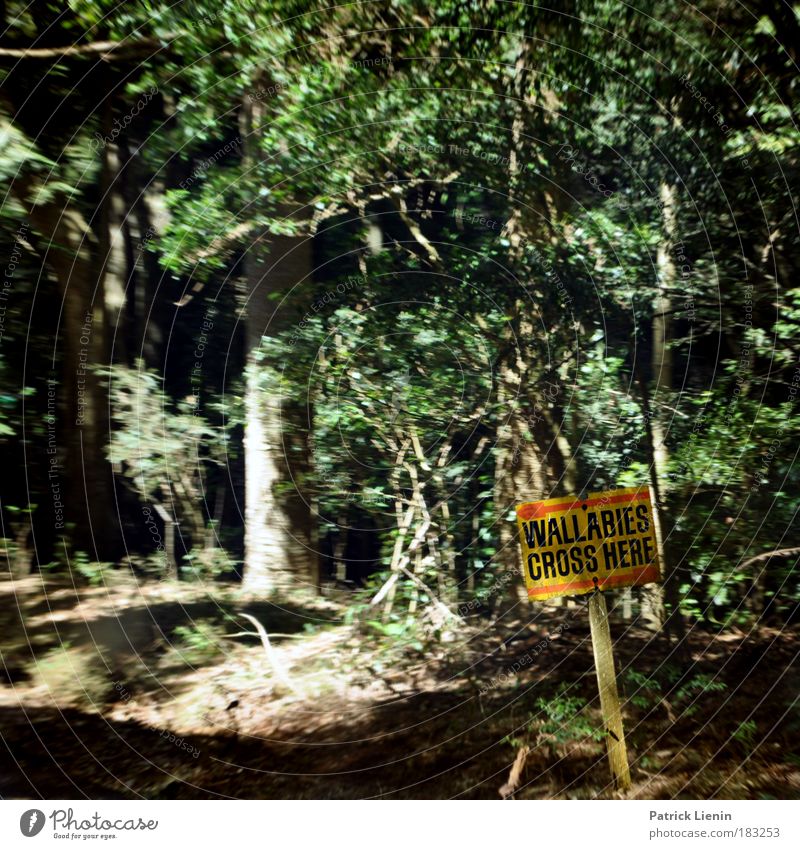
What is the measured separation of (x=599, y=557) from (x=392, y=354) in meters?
1.70

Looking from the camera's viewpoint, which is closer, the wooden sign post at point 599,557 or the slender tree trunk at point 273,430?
the wooden sign post at point 599,557

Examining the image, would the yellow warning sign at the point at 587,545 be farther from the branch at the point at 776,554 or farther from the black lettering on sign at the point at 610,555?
the branch at the point at 776,554

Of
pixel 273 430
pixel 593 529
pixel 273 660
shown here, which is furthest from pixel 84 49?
pixel 593 529

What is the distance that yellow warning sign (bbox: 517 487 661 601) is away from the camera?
2.77 meters

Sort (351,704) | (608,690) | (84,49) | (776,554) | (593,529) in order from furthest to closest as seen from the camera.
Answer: (776,554), (84,49), (351,704), (593,529), (608,690)

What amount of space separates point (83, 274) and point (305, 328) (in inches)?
57.5

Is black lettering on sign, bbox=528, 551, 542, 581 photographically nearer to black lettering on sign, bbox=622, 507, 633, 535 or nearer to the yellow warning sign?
the yellow warning sign

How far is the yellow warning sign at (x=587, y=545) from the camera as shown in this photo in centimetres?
277

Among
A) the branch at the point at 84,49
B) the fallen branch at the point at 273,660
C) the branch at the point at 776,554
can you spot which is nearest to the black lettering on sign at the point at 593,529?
the branch at the point at 776,554

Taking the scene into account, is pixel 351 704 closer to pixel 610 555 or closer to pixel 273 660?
pixel 273 660

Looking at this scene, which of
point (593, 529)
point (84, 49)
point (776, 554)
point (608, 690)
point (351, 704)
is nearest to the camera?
point (608, 690)

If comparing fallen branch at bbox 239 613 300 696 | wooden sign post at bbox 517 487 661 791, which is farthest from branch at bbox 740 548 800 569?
fallen branch at bbox 239 613 300 696

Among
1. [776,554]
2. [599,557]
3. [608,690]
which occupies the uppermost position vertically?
[599,557]

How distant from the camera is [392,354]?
3.36 meters
